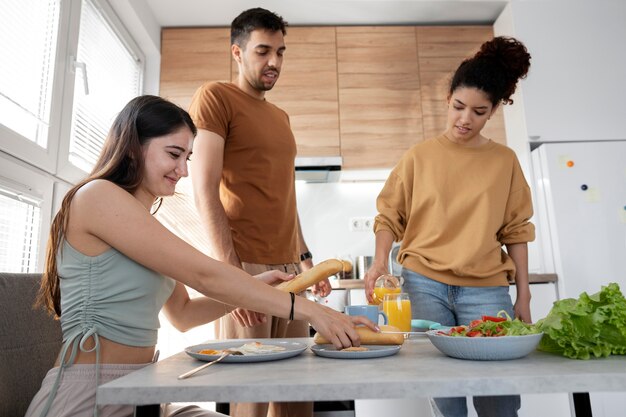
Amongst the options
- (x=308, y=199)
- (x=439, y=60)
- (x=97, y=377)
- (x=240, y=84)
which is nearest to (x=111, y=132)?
(x=97, y=377)

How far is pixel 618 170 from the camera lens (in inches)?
107

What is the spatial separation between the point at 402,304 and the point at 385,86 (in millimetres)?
2389

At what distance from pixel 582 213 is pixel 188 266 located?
2493 millimetres

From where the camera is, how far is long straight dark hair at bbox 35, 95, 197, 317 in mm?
998

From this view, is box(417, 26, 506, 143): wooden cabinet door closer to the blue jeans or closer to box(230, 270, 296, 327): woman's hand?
the blue jeans

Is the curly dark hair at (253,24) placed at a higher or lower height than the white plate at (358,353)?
higher

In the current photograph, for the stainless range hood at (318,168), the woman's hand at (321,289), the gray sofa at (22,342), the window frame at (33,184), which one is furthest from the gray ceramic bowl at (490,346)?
the stainless range hood at (318,168)

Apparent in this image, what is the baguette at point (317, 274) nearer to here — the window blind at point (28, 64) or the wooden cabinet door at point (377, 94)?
the window blind at point (28, 64)

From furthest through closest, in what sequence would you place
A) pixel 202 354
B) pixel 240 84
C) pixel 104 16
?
pixel 104 16 → pixel 240 84 → pixel 202 354

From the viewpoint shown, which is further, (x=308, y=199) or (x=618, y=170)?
(x=308, y=199)

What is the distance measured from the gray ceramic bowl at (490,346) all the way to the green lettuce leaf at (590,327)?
51 millimetres

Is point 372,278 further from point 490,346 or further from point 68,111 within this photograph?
point 68,111

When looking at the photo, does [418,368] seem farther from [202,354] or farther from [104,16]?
[104,16]

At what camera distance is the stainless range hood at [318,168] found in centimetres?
Answer: 296
